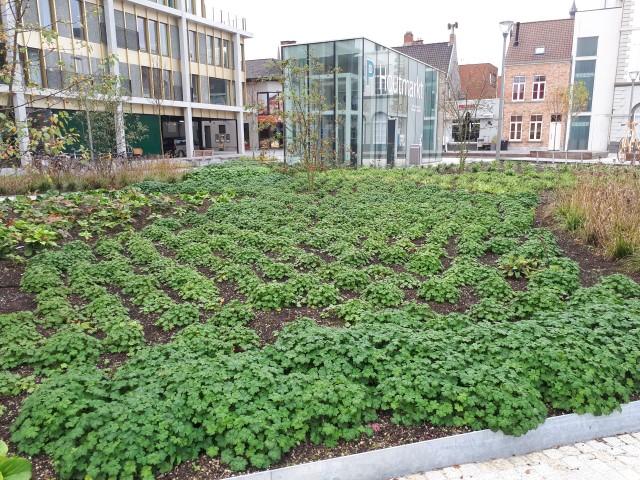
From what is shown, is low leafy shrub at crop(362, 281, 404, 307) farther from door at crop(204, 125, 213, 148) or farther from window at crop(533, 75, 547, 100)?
window at crop(533, 75, 547, 100)

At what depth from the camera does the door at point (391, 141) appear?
77.3 ft

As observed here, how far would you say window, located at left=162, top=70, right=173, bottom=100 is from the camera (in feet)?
116

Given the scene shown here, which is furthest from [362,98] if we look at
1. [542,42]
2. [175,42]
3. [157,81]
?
[542,42]

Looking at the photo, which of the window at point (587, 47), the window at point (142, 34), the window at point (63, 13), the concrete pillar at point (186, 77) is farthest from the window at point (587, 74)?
the window at point (63, 13)

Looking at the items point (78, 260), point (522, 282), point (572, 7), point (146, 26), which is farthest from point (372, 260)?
point (572, 7)

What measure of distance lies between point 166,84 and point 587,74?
33.6 m

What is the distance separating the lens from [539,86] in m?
45.2

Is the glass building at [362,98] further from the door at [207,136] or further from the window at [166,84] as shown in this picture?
the door at [207,136]

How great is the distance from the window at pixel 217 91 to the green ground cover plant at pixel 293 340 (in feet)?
112

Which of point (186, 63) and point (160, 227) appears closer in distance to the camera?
point (160, 227)

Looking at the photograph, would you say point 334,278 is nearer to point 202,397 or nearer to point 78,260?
point 202,397

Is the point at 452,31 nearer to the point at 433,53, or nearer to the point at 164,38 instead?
the point at 433,53

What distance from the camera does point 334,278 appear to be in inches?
244

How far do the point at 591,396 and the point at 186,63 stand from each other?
1474 inches
